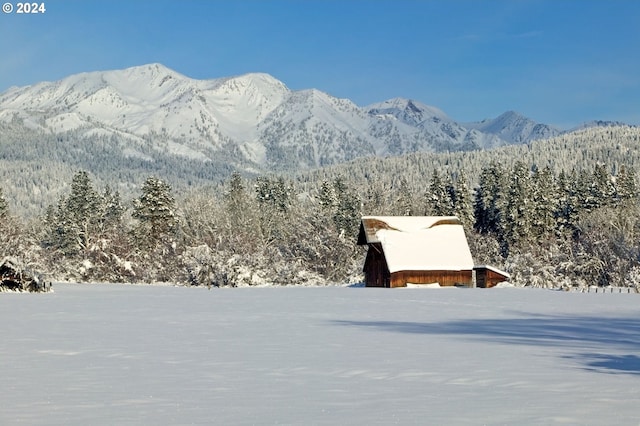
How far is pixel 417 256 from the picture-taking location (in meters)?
62.6

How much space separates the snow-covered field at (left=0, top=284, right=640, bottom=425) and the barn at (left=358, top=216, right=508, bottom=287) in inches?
1187

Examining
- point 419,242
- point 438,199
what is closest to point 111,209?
point 438,199

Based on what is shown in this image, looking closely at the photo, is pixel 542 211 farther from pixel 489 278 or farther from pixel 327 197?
pixel 489 278

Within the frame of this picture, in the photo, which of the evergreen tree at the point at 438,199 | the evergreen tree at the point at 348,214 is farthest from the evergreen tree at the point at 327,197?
the evergreen tree at the point at 438,199

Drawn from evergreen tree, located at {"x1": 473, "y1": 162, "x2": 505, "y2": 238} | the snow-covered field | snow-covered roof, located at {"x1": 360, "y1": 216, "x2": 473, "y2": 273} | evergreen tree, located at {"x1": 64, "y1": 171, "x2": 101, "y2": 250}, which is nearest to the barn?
snow-covered roof, located at {"x1": 360, "y1": 216, "x2": 473, "y2": 273}

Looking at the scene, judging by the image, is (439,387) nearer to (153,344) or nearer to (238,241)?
(153,344)

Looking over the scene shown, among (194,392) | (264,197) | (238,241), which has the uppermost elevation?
(264,197)

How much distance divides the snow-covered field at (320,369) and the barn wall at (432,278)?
98.6 feet

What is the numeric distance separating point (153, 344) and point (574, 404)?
41.3ft

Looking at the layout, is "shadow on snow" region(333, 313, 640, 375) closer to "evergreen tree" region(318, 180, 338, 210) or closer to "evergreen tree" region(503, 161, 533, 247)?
"evergreen tree" region(503, 161, 533, 247)

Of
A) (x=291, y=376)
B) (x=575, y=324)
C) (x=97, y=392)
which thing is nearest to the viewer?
(x=97, y=392)

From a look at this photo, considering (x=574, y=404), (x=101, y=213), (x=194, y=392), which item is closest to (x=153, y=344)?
(x=194, y=392)

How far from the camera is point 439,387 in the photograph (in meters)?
13.9

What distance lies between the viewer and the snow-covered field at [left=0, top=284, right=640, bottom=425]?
37.7ft
